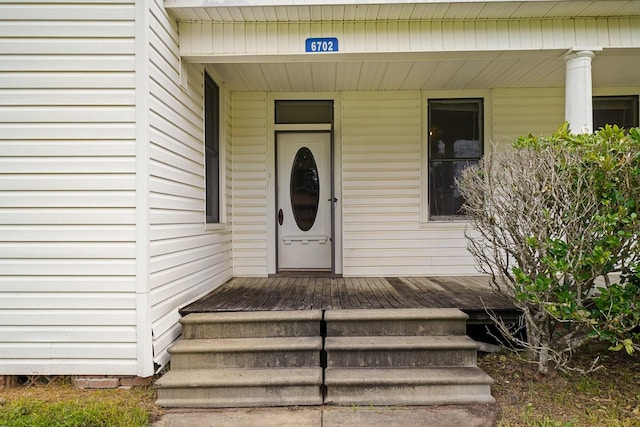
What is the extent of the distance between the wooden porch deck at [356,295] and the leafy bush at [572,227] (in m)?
0.55

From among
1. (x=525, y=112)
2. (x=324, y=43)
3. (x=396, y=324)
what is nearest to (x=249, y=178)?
(x=324, y=43)

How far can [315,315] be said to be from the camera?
3.02m

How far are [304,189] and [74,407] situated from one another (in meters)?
3.36

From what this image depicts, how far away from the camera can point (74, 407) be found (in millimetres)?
2475

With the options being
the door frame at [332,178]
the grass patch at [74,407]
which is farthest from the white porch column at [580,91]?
the grass patch at [74,407]

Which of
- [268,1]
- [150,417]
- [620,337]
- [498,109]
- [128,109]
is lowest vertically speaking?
[150,417]

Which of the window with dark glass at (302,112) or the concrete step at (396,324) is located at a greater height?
the window with dark glass at (302,112)

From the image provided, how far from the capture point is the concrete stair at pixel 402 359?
2611 millimetres

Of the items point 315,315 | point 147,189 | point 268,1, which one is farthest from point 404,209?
point 147,189

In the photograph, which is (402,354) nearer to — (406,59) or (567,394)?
(567,394)

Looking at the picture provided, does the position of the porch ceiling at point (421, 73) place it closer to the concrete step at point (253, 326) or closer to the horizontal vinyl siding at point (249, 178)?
the horizontal vinyl siding at point (249, 178)

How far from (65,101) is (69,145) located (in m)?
0.33

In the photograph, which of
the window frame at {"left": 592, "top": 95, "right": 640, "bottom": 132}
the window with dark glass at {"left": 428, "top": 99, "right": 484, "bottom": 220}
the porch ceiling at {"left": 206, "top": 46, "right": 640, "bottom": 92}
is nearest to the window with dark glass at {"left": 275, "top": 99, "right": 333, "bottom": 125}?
the porch ceiling at {"left": 206, "top": 46, "right": 640, "bottom": 92}

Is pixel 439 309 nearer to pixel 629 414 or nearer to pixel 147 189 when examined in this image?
pixel 629 414
